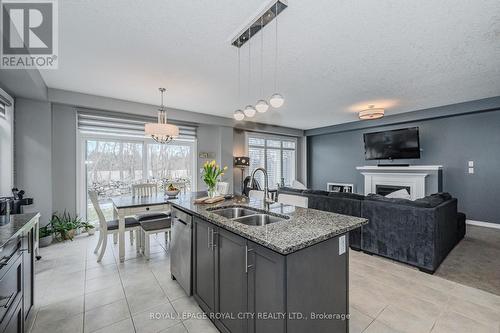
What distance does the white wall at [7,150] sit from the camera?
121 inches

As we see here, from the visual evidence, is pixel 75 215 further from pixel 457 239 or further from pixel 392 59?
pixel 457 239

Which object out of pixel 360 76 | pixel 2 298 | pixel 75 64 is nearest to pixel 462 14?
pixel 360 76

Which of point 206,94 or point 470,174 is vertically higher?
point 206,94

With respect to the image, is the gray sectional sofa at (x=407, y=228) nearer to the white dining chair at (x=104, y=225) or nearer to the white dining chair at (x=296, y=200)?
the white dining chair at (x=296, y=200)

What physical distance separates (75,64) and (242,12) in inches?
93.3

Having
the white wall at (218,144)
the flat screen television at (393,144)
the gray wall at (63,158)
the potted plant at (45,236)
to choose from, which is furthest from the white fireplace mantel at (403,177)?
the potted plant at (45,236)

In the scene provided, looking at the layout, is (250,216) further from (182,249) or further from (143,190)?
(143,190)

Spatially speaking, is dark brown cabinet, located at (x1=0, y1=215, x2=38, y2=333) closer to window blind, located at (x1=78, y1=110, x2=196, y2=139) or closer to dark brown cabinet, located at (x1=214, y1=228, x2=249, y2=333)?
dark brown cabinet, located at (x1=214, y1=228, x2=249, y2=333)

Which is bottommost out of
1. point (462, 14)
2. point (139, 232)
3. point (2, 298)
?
point (139, 232)

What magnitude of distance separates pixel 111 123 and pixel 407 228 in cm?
537

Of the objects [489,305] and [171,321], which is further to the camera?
[489,305]

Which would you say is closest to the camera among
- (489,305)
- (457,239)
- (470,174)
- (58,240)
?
(489,305)

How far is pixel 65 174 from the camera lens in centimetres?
401

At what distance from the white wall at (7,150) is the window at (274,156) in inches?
192
